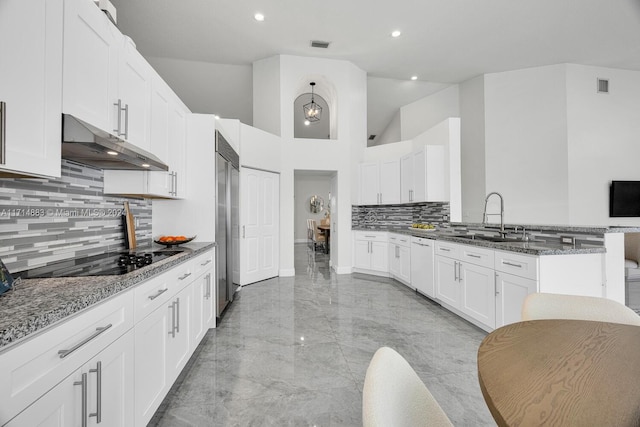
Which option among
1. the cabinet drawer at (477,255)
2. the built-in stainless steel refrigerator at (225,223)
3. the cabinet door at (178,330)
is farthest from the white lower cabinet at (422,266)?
the cabinet door at (178,330)

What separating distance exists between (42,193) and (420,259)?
3.93 metres

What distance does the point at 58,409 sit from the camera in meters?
0.87

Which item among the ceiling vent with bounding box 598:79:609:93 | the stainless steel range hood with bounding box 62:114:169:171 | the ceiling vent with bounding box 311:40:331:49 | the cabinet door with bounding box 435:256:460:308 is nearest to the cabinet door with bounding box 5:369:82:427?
the stainless steel range hood with bounding box 62:114:169:171

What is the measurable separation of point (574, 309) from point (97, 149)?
99.2 inches

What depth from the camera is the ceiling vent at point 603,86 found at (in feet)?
18.2

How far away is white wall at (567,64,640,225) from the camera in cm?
533

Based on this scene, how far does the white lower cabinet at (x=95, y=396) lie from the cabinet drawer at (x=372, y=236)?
4407 mm

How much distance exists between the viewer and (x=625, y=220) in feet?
18.1

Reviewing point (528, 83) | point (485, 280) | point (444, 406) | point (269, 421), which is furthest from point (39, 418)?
point (528, 83)

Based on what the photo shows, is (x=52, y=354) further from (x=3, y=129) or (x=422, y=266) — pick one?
(x=422, y=266)

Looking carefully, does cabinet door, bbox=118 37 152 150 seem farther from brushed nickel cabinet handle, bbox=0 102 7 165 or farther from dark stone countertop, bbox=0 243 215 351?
dark stone countertop, bbox=0 243 215 351

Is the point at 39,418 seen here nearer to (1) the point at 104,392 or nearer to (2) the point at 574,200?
(1) the point at 104,392

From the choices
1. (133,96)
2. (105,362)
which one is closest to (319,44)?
(133,96)

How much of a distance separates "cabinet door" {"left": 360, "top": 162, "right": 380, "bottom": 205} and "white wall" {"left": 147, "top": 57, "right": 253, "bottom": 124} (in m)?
3.32
